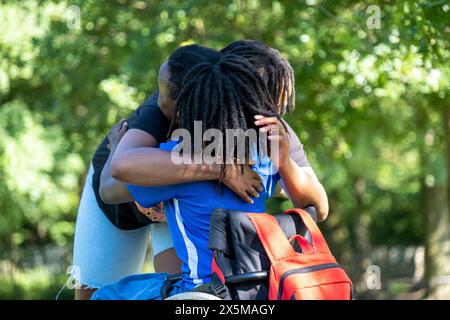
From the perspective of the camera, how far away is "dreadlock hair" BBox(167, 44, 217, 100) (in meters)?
2.93

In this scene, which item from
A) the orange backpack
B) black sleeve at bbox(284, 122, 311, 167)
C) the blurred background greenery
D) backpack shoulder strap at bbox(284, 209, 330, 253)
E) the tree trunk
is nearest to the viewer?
the orange backpack

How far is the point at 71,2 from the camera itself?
25.9 feet

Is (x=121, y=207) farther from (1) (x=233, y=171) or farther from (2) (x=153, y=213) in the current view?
(1) (x=233, y=171)

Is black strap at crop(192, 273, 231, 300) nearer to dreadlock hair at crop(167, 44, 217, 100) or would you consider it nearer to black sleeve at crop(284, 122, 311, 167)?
black sleeve at crop(284, 122, 311, 167)

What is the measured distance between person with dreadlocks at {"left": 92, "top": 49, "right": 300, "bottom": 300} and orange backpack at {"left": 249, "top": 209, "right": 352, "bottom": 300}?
8.3 inches

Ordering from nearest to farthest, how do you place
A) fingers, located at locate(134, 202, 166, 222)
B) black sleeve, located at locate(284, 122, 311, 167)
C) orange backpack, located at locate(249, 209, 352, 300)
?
1. orange backpack, located at locate(249, 209, 352, 300)
2. black sleeve, located at locate(284, 122, 311, 167)
3. fingers, located at locate(134, 202, 166, 222)

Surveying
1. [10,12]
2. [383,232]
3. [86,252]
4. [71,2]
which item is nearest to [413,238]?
[383,232]

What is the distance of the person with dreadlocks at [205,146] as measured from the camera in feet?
9.22

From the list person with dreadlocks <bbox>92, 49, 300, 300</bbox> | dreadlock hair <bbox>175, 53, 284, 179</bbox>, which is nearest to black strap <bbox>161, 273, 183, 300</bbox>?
person with dreadlocks <bbox>92, 49, 300, 300</bbox>

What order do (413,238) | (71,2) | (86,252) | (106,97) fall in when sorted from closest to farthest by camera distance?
(86,252) → (71,2) → (106,97) → (413,238)
